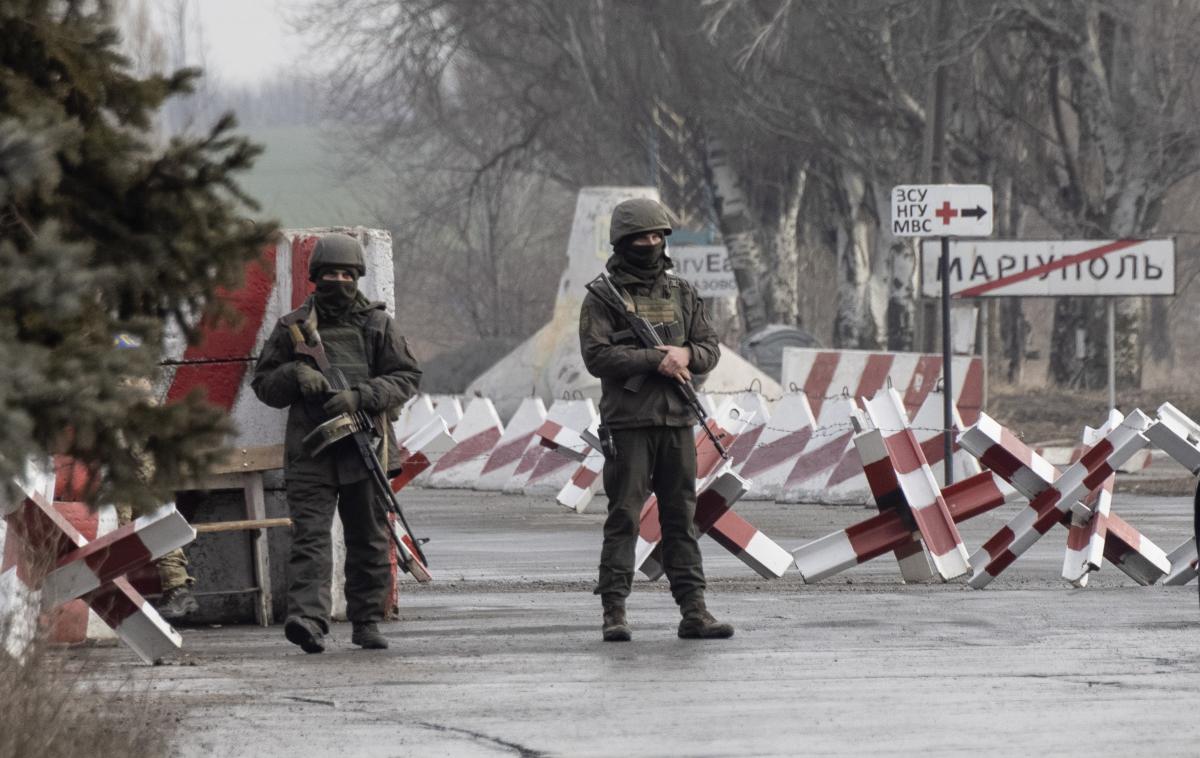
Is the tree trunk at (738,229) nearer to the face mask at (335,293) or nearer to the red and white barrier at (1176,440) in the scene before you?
the red and white barrier at (1176,440)

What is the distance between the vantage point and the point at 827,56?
41.4 meters

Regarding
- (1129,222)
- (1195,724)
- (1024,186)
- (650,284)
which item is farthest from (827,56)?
(1195,724)

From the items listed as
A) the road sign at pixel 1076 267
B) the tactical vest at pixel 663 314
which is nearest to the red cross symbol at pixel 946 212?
the road sign at pixel 1076 267

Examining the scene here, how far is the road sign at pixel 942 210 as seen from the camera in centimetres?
2005

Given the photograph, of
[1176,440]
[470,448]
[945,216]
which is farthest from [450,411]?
[1176,440]

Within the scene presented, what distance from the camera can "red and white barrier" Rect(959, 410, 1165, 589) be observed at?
44.1 feet

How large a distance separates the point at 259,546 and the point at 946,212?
9.64 metres

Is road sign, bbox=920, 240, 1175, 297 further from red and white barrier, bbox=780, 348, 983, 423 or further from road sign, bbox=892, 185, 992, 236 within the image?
road sign, bbox=892, 185, 992, 236

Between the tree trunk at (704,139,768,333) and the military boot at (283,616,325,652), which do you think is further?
the tree trunk at (704,139,768,333)

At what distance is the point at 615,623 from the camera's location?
35.8 ft

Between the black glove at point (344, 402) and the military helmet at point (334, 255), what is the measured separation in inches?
19.9

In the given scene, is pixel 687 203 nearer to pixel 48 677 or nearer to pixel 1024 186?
pixel 1024 186

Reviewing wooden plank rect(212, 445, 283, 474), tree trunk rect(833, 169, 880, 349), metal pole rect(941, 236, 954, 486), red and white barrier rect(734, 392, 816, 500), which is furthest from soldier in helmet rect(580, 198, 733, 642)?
tree trunk rect(833, 169, 880, 349)

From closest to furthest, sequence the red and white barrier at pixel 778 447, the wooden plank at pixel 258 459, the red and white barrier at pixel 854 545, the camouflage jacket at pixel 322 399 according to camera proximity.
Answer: the camouflage jacket at pixel 322 399, the wooden plank at pixel 258 459, the red and white barrier at pixel 854 545, the red and white barrier at pixel 778 447
